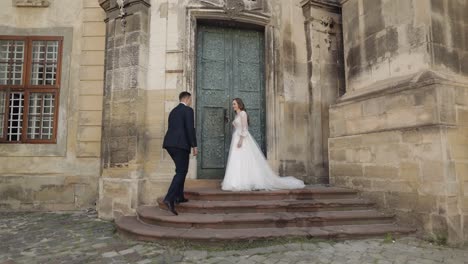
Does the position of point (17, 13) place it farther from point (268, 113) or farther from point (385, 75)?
point (385, 75)

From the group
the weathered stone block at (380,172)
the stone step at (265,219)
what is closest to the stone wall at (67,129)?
the stone step at (265,219)

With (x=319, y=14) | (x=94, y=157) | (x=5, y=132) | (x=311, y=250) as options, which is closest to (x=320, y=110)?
(x=319, y=14)

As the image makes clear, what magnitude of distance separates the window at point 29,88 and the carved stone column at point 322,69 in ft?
18.6

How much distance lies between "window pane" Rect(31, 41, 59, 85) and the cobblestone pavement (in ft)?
12.5

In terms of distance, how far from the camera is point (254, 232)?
425cm

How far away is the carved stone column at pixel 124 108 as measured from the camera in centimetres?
591

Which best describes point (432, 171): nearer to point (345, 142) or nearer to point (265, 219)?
point (345, 142)

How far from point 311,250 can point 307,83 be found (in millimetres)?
4224

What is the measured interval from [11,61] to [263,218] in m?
6.69

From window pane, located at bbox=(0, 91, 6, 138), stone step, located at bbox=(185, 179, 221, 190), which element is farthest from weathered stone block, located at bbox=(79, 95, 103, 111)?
stone step, located at bbox=(185, 179, 221, 190)

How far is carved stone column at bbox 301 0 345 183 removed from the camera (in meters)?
7.04

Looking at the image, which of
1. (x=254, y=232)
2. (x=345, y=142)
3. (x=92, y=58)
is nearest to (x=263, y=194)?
(x=254, y=232)

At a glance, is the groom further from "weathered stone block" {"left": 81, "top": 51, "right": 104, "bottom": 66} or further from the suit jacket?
"weathered stone block" {"left": 81, "top": 51, "right": 104, "bottom": 66}

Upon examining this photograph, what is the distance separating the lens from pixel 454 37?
5023mm
